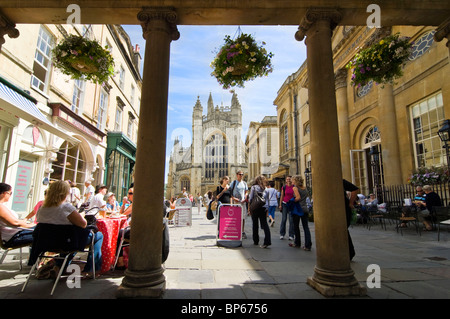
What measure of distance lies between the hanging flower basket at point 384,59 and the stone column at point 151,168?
3.20m

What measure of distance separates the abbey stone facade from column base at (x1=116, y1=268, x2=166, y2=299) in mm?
58233

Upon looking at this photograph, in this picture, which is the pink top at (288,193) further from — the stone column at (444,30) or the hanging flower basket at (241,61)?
the stone column at (444,30)

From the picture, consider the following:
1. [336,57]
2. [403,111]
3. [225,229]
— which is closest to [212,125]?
[336,57]

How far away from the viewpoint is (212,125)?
67.7 metres

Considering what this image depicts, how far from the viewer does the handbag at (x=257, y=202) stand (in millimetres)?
5981

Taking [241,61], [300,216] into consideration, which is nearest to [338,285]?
[300,216]

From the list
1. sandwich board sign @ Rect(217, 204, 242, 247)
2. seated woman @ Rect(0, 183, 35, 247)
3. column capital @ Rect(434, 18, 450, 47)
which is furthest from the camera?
sandwich board sign @ Rect(217, 204, 242, 247)

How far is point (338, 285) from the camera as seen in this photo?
2799 millimetres

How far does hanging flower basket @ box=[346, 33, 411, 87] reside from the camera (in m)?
4.27

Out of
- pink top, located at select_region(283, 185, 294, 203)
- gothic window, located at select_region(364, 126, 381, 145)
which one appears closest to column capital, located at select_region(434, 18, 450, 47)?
pink top, located at select_region(283, 185, 294, 203)

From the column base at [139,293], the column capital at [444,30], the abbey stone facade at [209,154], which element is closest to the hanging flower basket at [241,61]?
the column capital at [444,30]

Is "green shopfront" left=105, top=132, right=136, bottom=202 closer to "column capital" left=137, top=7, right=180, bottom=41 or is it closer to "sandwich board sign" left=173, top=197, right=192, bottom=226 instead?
"sandwich board sign" left=173, top=197, right=192, bottom=226
